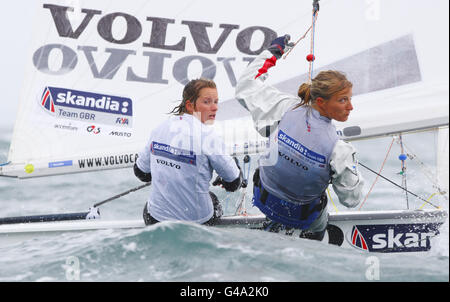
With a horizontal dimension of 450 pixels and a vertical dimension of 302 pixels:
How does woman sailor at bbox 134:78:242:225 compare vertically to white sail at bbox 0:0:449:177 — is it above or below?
below

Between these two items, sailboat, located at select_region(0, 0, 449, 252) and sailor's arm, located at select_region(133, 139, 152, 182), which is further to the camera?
sailboat, located at select_region(0, 0, 449, 252)

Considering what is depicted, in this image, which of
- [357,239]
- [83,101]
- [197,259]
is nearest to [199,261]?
[197,259]

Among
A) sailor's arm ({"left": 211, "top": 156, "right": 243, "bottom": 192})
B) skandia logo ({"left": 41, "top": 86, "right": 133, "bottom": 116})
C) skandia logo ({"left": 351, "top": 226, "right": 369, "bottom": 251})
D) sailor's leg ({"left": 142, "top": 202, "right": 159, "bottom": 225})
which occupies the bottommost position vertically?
skandia logo ({"left": 351, "top": 226, "right": 369, "bottom": 251})

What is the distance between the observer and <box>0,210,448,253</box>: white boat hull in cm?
255

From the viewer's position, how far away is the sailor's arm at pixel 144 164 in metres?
2.33

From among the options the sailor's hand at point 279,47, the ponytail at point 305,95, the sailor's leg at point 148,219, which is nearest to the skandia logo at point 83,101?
the sailor's leg at point 148,219

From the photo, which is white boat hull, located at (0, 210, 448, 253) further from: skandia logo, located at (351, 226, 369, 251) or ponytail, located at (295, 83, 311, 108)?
ponytail, located at (295, 83, 311, 108)

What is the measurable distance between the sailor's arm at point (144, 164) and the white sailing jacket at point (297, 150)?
0.42 meters

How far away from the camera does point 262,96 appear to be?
2.29 meters

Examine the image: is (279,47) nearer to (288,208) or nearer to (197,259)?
(288,208)

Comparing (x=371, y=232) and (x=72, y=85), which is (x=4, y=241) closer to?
(x=72, y=85)

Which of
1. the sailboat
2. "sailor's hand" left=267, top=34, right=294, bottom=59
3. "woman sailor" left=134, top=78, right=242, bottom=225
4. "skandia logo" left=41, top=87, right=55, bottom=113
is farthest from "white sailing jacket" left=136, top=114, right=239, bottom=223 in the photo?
"skandia logo" left=41, top=87, right=55, bottom=113

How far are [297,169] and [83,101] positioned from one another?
1.32 meters

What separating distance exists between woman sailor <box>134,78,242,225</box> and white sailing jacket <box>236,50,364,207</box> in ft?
0.49
